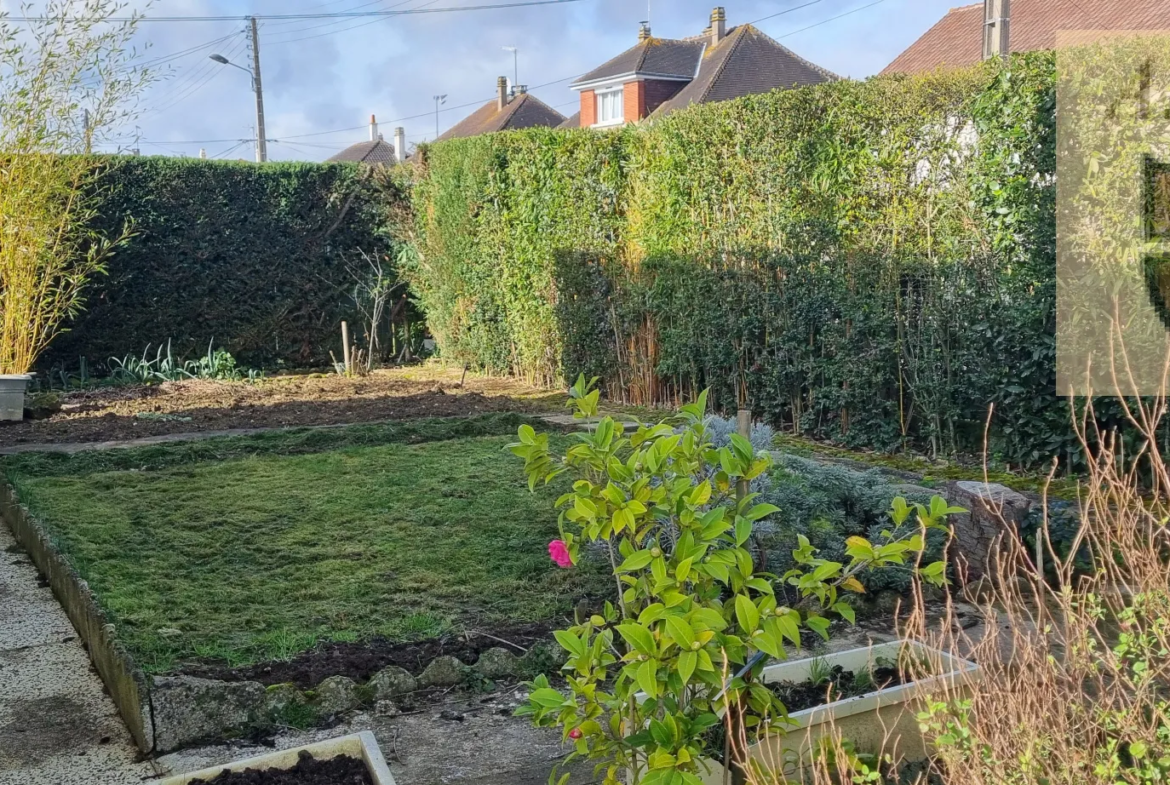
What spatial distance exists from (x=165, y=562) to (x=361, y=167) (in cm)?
929

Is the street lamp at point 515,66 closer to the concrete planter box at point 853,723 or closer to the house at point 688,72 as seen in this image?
the house at point 688,72

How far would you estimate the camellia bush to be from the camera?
2.02 m

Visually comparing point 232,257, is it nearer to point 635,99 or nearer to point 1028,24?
point 1028,24

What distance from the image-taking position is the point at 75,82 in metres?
9.95

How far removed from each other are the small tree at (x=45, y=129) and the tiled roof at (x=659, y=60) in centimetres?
2396

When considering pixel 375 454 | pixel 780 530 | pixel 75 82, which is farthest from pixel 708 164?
pixel 75 82

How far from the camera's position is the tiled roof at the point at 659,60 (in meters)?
32.4

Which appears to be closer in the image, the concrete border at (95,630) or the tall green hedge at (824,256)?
the concrete border at (95,630)

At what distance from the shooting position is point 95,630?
11.9 ft

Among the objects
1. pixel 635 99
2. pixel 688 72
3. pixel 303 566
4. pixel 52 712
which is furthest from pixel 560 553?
pixel 688 72

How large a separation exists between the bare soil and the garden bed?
65 centimetres

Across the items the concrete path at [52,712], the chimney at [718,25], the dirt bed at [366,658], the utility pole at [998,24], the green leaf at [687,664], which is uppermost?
the chimney at [718,25]

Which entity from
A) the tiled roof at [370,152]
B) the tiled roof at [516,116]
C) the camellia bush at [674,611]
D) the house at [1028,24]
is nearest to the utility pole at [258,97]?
the tiled roof at [516,116]

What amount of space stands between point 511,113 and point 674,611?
128ft
